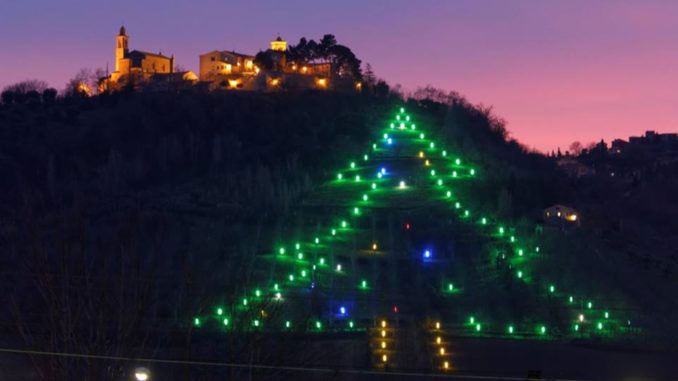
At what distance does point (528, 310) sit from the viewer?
3962cm

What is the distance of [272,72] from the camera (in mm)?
79250

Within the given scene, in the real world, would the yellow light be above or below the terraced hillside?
above

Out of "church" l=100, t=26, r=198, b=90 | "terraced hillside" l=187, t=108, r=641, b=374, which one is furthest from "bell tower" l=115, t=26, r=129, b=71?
"terraced hillside" l=187, t=108, r=641, b=374

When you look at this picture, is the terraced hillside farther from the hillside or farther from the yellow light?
the yellow light

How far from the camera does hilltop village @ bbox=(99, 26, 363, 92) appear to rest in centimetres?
7819

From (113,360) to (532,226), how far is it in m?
32.0

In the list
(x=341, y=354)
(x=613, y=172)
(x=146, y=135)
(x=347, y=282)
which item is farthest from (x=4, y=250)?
(x=613, y=172)

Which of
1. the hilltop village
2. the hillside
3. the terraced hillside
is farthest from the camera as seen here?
the hilltop village

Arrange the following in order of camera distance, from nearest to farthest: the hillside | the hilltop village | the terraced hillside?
the hillside
the terraced hillside
the hilltop village

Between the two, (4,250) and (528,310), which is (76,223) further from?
(528,310)

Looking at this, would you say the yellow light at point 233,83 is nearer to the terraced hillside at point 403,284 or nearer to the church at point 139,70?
the church at point 139,70

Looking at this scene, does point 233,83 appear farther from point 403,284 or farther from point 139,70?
point 403,284

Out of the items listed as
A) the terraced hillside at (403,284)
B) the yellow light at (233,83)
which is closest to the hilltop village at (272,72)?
the yellow light at (233,83)

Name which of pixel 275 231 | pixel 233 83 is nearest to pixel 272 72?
pixel 233 83
